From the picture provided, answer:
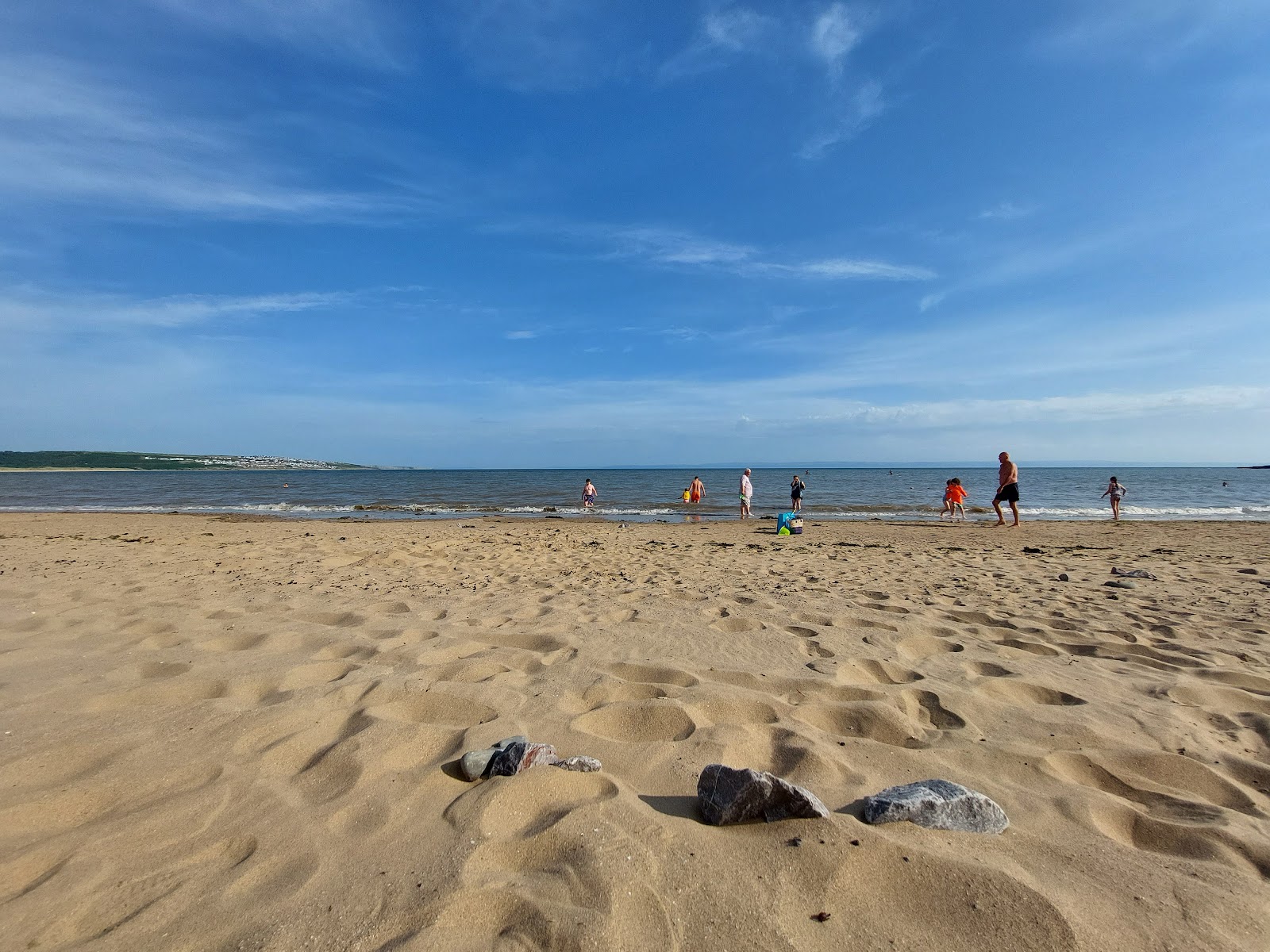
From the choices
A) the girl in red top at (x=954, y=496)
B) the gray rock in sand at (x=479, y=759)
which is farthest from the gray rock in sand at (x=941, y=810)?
the girl in red top at (x=954, y=496)

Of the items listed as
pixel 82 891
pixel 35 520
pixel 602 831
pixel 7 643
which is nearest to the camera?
pixel 82 891

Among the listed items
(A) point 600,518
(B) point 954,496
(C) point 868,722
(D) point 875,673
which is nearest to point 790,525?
(B) point 954,496

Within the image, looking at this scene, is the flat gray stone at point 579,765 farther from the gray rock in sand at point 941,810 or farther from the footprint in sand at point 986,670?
the footprint in sand at point 986,670

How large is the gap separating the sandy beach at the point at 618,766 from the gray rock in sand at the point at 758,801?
0.08 meters

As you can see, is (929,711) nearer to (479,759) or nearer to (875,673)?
(875,673)

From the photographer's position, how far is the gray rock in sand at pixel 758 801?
2.11 m

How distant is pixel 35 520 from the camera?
1758cm

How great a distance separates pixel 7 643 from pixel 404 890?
4.39 metres

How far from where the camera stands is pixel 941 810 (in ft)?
6.98

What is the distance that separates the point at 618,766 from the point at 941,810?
1.25 metres

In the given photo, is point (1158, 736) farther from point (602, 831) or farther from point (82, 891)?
point (82, 891)

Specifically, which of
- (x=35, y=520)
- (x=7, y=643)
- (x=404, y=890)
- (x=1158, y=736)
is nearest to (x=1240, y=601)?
(x=1158, y=736)

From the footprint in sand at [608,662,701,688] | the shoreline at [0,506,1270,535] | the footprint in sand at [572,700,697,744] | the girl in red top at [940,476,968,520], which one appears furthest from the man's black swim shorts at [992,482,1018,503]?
the footprint in sand at [572,700,697,744]

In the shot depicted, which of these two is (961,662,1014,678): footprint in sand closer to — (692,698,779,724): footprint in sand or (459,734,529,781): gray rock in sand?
(692,698,779,724): footprint in sand
